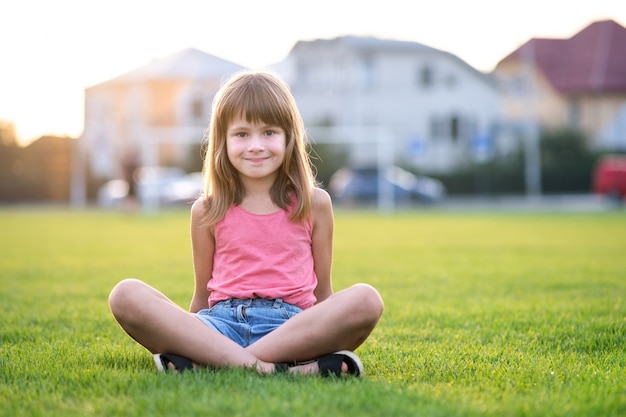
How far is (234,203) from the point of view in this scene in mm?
3432

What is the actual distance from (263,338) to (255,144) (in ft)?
2.31

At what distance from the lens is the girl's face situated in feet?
10.9

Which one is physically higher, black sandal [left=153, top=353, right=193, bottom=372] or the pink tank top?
the pink tank top

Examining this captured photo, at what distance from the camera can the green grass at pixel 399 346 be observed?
8.50ft

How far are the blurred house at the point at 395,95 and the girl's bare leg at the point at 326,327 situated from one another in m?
29.1

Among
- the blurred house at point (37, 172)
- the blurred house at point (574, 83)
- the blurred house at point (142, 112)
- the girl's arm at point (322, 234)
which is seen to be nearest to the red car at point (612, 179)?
the blurred house at point (574, 83)

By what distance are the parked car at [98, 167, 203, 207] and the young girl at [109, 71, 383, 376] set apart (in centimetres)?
2395

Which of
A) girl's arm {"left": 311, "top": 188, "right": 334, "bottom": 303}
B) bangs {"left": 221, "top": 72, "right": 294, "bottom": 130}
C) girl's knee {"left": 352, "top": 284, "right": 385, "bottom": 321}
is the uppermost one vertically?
bangs {"left": 221, "top": 72, "right": 294, "bottom": 130}

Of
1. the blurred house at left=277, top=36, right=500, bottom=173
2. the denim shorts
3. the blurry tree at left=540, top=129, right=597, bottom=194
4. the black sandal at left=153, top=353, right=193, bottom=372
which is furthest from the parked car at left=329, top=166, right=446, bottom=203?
the black sandal at left=153, top=353, right=193, bottom=372

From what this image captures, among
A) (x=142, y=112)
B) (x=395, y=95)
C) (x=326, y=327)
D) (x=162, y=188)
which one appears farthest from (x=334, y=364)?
(x=395, y=95)

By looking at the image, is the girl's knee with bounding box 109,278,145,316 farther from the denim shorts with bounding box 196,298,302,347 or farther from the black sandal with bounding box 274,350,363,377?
the black sandal with bounding box 274,350,363,377

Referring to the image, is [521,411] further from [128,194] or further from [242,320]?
[128,194]

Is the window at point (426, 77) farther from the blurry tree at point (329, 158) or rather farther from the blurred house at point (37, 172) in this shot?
the blurred house at point (37, 172)

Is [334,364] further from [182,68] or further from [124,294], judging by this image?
[182,68]
